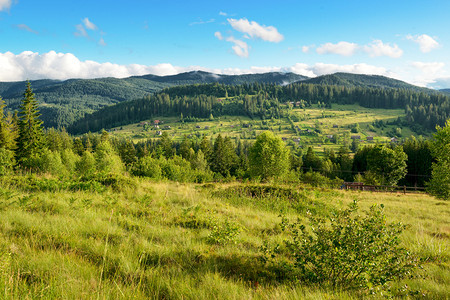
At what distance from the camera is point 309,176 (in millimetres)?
72500

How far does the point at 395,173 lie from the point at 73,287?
2657 inches

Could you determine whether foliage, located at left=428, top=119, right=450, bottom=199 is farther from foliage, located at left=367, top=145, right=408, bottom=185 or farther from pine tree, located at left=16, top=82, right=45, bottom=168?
pine tree, located at left=16, top=82, right=45, bottom=168

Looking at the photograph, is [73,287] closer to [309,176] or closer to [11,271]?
[11,271]

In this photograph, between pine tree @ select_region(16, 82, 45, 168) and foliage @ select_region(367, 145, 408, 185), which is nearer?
pine tree @ select_region(16, 82, 45, 168)

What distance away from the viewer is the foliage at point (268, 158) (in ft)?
193

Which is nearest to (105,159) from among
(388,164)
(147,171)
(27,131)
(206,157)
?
(27,131)

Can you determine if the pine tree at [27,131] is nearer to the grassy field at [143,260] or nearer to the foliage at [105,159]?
the foliage at [105,159]

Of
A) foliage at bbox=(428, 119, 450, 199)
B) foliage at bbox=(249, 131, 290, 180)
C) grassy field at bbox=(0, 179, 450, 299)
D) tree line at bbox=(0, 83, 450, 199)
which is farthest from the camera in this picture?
foliage at bbox=(249, 131, 290, 180)

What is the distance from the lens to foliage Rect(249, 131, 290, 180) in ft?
193

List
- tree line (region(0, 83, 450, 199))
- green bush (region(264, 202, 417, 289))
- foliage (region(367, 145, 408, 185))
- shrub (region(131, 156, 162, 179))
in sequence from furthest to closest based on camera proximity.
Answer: foliage (region(367, 145, 408, 185)) → tree line (region(0, 83, 450, 199)) → shrub (region(131, 156, 162, 179)) → green bush (region(264, 202, 417, 289))

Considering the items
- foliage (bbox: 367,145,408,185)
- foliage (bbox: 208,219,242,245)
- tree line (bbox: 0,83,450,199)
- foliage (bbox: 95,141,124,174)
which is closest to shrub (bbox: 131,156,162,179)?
tree line (bbox: 0,83,450,199)

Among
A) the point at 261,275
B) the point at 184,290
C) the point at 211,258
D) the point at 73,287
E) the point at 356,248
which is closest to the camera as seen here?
the point at 73,287

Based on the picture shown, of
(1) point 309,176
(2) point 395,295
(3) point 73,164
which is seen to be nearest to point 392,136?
(1) point 309,176

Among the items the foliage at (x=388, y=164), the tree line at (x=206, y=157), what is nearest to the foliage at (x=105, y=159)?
the tree line at (x=206, y=157)
